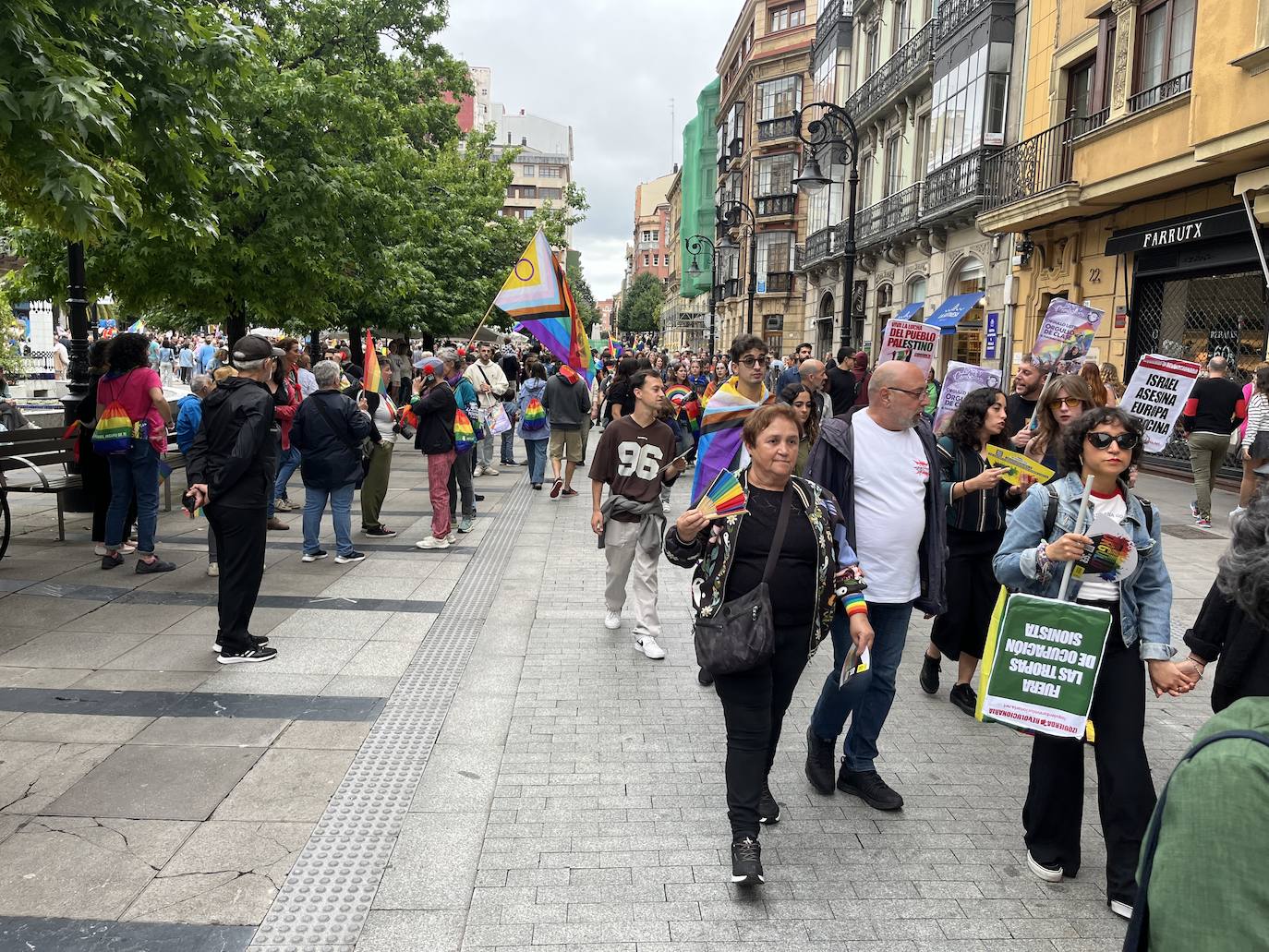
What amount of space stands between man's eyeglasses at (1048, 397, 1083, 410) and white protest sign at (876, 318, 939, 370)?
4753 millimetres

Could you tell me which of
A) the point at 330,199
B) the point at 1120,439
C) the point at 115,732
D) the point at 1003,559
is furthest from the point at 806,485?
the point at 330,199

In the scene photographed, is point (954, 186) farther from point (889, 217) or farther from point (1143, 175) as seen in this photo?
point (1143, 175)

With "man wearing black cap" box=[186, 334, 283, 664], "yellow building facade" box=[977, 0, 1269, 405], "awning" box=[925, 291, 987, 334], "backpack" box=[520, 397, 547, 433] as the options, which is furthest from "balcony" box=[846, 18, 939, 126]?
"man wearing black cap" box=[186, 334, 283, 664]

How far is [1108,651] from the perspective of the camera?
3.50m

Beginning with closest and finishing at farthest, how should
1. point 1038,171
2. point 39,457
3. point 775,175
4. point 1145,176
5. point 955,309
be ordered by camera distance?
1. point 39,457
2. point 1145,176
3. point 1038,171
4. point 955,309
5. point 775,175

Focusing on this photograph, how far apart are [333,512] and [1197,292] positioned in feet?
44.7

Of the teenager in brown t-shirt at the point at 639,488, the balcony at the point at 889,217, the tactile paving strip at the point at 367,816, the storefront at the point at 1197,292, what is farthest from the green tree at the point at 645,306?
the tactile paving strip at the point at 367,816

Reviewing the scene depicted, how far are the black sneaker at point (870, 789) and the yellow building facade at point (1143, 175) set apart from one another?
36.8 feet

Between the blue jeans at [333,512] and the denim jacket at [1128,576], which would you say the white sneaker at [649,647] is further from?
the blue jeans at [333,512]

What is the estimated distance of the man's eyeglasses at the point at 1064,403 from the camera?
16.6 ft

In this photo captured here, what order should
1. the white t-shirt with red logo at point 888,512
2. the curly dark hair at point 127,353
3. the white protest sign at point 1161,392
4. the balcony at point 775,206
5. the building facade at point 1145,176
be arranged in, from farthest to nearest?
the balcony at point 775,206
the building facade at point 1145,176
the curly dark hair at point 127,353
the white protest sign at point 1161,392
the white t-shirt with red logo at point 888,512

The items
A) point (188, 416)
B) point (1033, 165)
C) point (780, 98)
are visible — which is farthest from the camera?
point (780, 98)

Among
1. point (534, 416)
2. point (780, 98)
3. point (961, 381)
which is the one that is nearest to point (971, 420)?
point (961, 381)

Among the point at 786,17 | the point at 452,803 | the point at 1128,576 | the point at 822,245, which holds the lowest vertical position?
the point at 452,803
